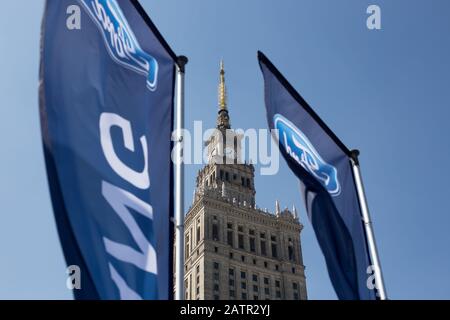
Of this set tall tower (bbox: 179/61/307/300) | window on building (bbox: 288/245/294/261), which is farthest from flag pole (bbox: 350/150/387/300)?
window on building (bbox: 288/245/294/261)

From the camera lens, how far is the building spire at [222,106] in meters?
115

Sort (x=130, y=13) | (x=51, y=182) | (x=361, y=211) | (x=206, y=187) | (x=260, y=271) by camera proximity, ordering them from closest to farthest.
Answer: (x=51, y=182), (x=130, y=13), (x=361, y=211), (x=260, y=271), (x=206, y=187)

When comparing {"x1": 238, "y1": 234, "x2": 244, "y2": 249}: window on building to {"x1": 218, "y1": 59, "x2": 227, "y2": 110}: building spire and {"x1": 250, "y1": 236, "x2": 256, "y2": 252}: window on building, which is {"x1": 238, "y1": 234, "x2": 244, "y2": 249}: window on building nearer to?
{"x1": 250, "y1": 236, "x2": 256, "y2": 252}: window on building

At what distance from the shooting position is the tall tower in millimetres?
89312

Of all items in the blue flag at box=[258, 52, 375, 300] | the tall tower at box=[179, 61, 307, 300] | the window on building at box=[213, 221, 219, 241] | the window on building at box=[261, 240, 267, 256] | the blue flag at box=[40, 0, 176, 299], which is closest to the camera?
the blue flag at box=[40, 0, 176, 299]

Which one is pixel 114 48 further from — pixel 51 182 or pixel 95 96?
pixel 51 182

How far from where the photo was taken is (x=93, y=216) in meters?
10.6

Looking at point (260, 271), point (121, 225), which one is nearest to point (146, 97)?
point (121, 225)

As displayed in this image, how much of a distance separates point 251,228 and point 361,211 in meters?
79.7

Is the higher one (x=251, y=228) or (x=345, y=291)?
(x=251, y=228)

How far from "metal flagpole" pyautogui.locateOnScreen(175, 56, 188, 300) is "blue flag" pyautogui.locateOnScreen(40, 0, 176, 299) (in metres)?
0.31

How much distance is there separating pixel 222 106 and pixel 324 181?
332 feet

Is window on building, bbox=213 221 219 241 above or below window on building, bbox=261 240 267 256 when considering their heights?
above

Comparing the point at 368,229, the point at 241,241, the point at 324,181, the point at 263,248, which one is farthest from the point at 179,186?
the point at 263,248
